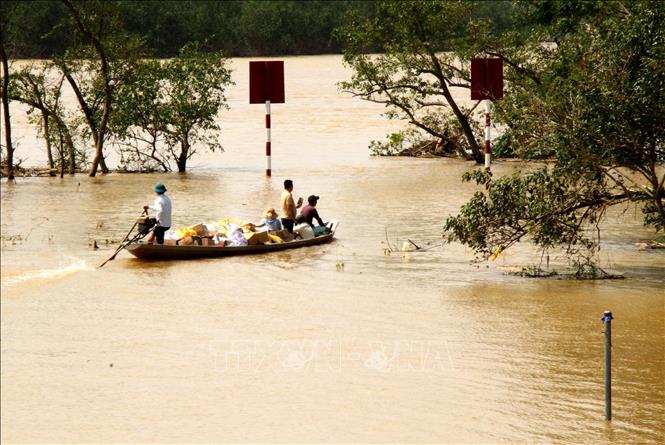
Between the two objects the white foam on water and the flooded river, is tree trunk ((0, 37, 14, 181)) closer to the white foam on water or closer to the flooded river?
the flooded river

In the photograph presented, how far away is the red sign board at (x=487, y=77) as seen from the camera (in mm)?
29500

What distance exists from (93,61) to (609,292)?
1678cm

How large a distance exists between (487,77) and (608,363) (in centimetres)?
1959

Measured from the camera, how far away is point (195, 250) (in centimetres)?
1845

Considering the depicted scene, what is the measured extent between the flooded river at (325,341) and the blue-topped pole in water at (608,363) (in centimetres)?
14

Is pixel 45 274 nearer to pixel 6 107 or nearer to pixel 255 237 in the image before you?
pixel 255 237

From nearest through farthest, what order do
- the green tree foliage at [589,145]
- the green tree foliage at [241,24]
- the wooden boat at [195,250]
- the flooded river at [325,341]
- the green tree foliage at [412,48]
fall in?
the flooded river at [325,341] → the green tree foliage at [589,145] → the wooden boat at [195,250] → the green tree foliage at [412,48] → the green tree foliage at [241,24]

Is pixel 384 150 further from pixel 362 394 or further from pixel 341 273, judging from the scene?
pixel 362 394

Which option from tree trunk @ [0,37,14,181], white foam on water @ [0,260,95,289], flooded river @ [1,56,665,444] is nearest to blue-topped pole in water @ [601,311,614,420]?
flooded river @ [1,56,665,444]

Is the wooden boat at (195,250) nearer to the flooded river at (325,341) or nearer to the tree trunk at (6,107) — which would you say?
the flooded river at (325,341)

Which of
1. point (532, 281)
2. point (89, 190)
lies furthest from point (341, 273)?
point (89, 190)

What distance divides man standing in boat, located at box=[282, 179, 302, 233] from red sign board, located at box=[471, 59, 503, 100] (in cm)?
1085

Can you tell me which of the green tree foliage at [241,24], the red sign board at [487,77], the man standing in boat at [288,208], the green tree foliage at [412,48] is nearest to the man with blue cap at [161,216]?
the man standing in boat at [288,208]

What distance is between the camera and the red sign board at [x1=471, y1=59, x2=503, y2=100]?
29.5 metres
